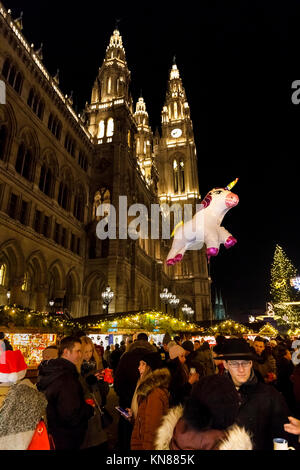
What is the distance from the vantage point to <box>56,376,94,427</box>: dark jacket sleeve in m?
2.81

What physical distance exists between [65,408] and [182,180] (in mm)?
63311

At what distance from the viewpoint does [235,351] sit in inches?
107

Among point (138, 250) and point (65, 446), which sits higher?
point (138, 250)

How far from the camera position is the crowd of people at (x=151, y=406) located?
1791 mm

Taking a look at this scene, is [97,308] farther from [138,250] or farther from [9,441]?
[9,441]

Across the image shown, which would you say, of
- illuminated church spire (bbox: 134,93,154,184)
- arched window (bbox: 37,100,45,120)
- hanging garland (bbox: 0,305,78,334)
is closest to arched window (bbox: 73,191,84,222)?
arched window (bbox: 37,100,45,120)

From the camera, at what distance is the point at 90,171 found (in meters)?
32.5

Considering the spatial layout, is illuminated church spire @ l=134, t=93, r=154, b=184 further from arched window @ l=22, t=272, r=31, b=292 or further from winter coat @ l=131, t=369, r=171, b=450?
winter coat @ l=131, t=369, r=171, b=450

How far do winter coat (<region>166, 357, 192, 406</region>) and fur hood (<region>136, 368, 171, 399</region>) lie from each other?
3.21ft

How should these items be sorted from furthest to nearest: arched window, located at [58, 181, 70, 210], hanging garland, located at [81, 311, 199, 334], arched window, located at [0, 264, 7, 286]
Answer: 1. arched window, located at [58, 181, 70, 210]
2. arched window, located at [0, 264, 7, 286]
3. hanging garland, located at [81, 311, 199, 334]

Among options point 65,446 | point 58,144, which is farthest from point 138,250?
point 65,446

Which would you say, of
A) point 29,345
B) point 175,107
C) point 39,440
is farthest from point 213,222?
point 175,107

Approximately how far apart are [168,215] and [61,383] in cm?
5647

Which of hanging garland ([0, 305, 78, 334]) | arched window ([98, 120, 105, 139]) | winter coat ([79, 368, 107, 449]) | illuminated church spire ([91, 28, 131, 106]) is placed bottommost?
winter coat ([79, 368, 107, 449])
